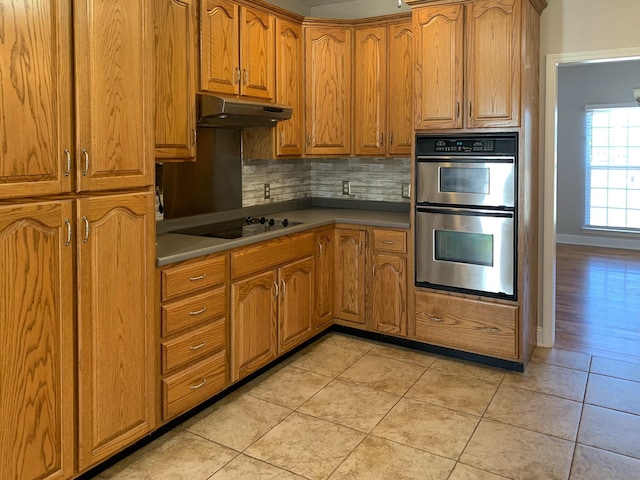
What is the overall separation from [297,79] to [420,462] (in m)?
2.83

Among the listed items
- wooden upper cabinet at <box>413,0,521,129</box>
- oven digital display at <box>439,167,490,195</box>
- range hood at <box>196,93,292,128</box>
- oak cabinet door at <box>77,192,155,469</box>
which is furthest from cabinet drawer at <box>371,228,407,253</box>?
oak cabinet door at <box>77,192,155,469</box>

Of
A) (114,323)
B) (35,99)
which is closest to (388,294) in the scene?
(114,323)

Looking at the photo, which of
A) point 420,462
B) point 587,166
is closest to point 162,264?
point 420,462

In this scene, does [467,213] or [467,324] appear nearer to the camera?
[467,213]

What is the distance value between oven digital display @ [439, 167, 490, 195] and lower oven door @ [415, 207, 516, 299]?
0.13 m

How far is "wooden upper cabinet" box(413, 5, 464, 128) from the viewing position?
3455 millimetres

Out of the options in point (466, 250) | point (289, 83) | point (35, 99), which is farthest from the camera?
point (289, 83)

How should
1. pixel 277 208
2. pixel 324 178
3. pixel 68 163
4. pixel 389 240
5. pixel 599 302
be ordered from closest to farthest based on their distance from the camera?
pixel 68 163 < pixel 389 240 < pixel 277 208 < pixel 324 178 < pixel 599 302

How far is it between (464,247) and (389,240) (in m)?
0.55

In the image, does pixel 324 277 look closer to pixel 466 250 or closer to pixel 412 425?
pixel 466 250

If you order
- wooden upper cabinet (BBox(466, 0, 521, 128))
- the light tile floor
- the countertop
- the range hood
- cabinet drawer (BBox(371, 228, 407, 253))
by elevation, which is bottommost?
the light tile floor

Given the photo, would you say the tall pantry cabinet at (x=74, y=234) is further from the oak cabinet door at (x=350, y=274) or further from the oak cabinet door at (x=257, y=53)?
the oak cabinet door at (x=350, y=274)

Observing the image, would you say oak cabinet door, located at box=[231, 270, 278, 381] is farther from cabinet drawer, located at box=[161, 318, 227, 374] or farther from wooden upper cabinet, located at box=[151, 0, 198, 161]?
wooden upper cabinet, located at box=[151, 0, 198, 161]

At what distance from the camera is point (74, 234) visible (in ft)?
6.76
